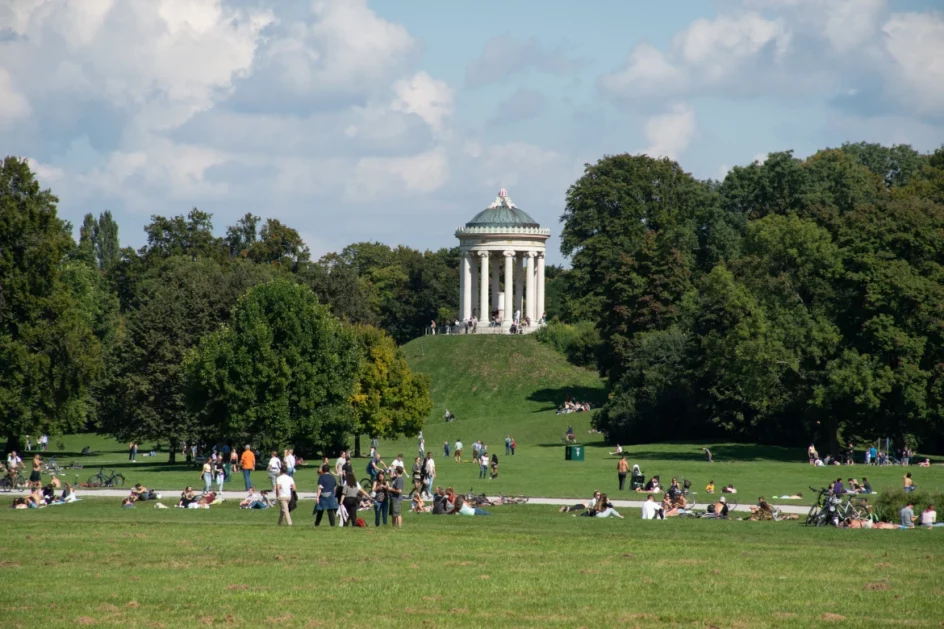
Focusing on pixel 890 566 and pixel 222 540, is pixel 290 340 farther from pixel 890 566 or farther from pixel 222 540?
pixel 890 566

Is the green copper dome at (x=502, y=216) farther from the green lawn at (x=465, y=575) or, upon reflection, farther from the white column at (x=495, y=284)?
the green lawn at (x=465, y=575)

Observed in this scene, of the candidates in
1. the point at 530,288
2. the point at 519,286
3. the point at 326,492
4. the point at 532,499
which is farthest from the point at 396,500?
the point at 519,286

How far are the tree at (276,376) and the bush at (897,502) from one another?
27.0 m

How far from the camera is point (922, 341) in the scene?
54094mm

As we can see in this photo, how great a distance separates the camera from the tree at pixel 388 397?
6525 centimetres

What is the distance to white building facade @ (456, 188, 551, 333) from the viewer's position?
11106cm

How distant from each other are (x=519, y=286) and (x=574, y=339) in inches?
703

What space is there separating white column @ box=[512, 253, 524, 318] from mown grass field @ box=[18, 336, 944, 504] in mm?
Result: 9869

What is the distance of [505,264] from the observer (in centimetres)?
11300

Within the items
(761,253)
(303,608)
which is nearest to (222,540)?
(303,608)

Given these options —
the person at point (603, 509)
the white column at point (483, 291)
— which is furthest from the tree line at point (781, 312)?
the person at point (603, 509)

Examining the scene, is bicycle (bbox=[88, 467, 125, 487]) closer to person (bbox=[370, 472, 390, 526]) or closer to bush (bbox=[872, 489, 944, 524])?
person (bbox=[370, 472, 390, 526])

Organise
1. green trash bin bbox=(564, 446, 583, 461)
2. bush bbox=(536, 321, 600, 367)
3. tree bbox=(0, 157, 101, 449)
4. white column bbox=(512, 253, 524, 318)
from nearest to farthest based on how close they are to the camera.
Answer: tree bbox=(0, 157, 101, 449), green trash bin bbox=(564, 446, 583, 461), bush bbox=(536, 321, 600, 367), white column bbox=(512, 253, 524, 318)

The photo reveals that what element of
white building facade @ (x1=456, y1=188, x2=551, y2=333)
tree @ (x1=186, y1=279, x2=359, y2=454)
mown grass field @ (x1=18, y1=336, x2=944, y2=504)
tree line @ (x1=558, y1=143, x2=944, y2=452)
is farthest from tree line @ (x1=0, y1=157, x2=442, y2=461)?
white building facade @ (x1=456, y1=188, x2=551, y2=333)
